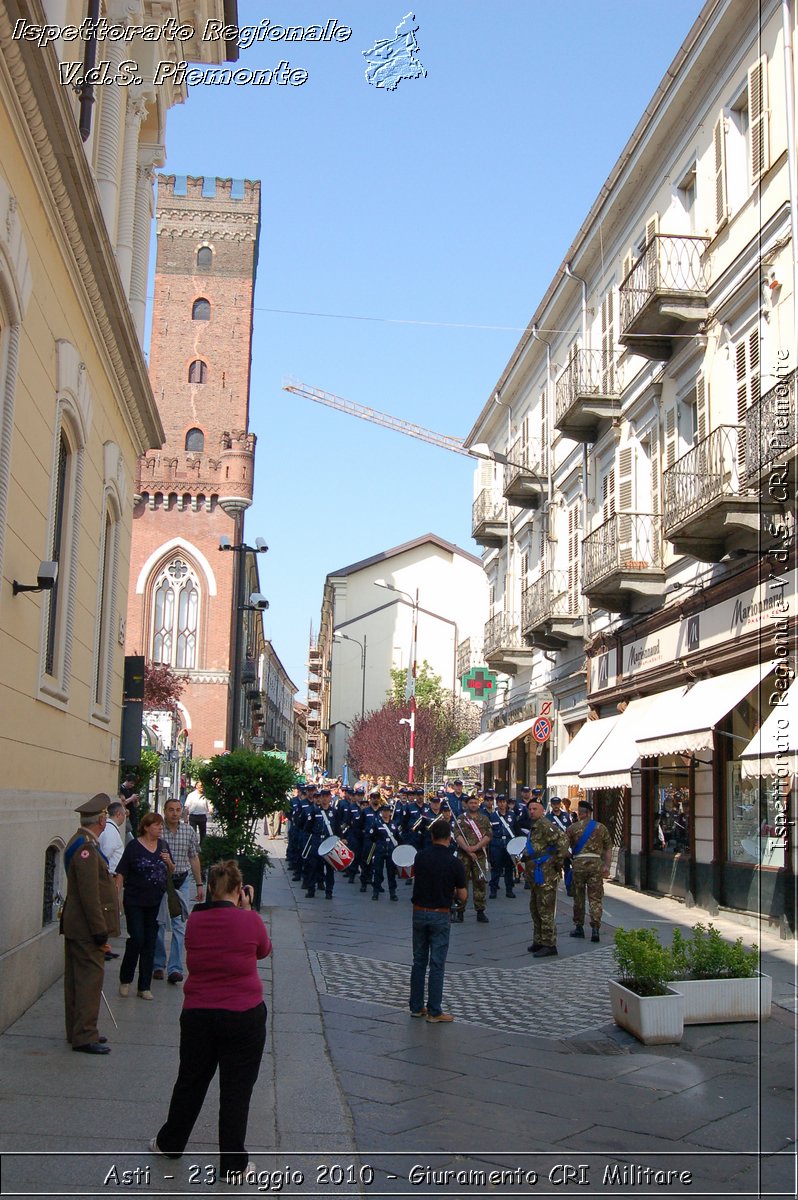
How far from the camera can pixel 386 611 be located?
250 feet

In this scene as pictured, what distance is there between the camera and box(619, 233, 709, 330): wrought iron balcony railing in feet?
58.0

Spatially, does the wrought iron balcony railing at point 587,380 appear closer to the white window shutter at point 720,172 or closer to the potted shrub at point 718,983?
the white window shutter at point 720,172

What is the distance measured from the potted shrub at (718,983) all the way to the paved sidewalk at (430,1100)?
6.3 inches

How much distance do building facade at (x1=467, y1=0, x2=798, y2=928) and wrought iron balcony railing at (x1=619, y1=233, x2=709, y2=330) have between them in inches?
1.5

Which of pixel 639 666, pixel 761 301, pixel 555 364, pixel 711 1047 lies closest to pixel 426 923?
pixel 711 1047

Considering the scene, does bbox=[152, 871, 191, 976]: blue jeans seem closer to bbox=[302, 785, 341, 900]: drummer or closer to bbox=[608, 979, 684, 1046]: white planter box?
Answer: bbox=[608, 979, 684, 1046]: white planter box

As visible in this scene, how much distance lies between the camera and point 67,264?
11.1 metres

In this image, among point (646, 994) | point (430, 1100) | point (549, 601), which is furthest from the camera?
point (549, 601)

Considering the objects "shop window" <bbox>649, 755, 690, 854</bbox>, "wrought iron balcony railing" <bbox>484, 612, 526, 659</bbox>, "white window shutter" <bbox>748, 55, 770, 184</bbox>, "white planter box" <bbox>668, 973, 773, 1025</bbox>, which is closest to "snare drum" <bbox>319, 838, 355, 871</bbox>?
"shop window" <bbox>649, 755, 690, 854</bbox>

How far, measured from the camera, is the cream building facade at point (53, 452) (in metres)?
8.73

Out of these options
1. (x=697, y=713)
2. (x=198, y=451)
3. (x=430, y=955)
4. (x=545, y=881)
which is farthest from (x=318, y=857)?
Answer: (x=198, y=451)

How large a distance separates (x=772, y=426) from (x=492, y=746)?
1877 centimetres

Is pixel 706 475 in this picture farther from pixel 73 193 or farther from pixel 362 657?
pixel 362 657

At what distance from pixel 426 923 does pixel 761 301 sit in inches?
382
